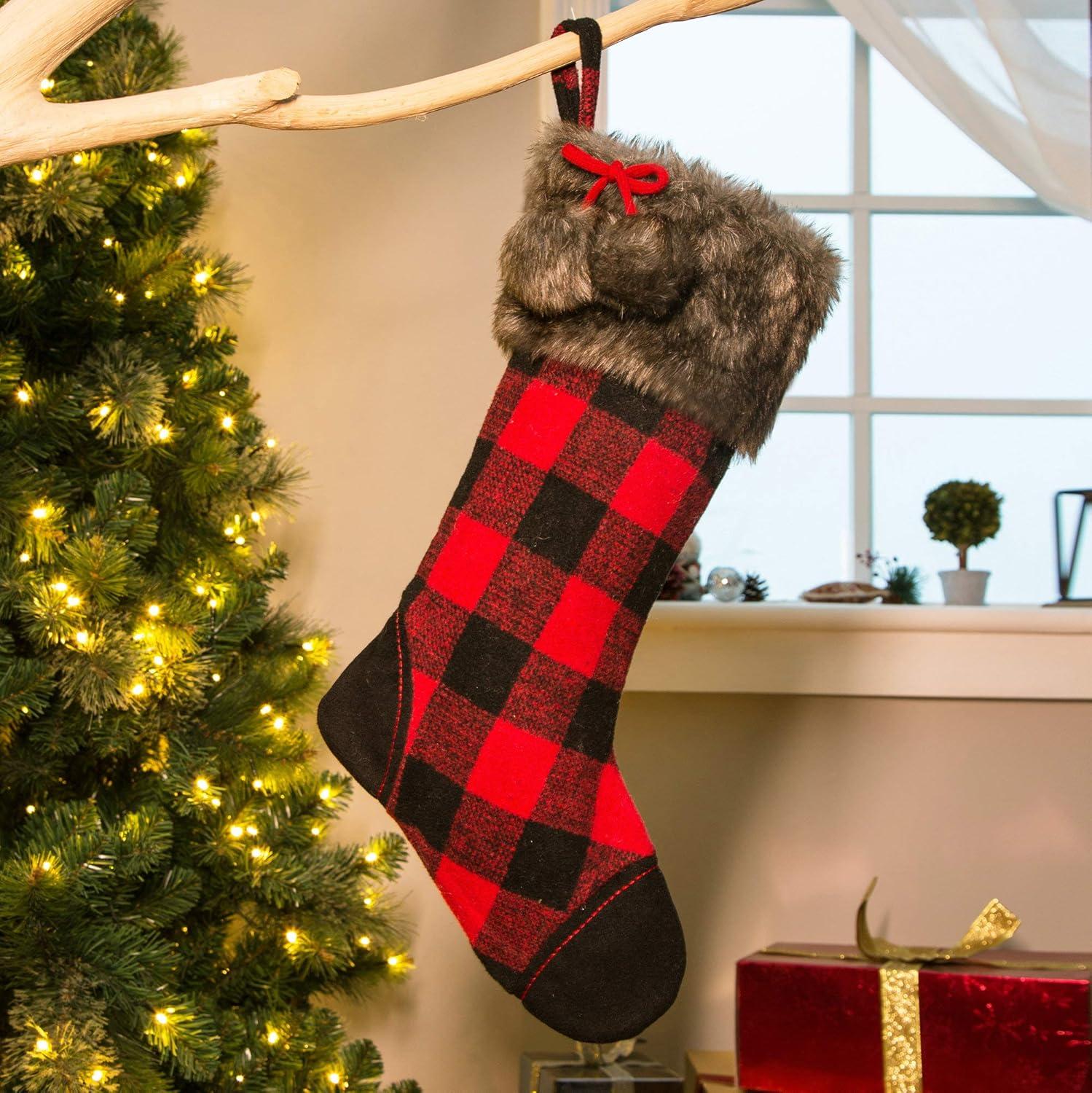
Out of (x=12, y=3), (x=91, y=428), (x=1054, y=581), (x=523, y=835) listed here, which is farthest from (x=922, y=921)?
(x=12, y=3)

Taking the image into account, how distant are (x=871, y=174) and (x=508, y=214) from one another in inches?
24.1

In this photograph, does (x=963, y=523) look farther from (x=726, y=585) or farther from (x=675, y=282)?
(x=675, y=282)

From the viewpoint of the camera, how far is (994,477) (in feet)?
5.99

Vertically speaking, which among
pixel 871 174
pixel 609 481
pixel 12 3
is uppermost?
pixel 871 174

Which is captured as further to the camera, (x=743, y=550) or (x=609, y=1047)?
(x=743, y=550)

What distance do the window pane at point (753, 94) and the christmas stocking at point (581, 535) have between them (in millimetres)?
924

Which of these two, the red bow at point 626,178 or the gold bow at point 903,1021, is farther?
the gold bow at point 903,1021

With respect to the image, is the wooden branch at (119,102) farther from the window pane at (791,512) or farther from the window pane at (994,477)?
the window pane at (994,477)

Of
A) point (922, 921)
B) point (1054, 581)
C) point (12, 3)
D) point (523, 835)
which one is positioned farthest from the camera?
point (1054, 581)

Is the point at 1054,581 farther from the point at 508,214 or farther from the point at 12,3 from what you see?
the point at 12,3

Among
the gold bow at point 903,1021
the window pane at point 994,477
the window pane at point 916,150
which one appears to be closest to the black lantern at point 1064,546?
the window pane at point 994,477

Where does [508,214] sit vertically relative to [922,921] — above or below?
above

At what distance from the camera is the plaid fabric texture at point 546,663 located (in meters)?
0.97

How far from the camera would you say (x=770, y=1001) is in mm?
1256
